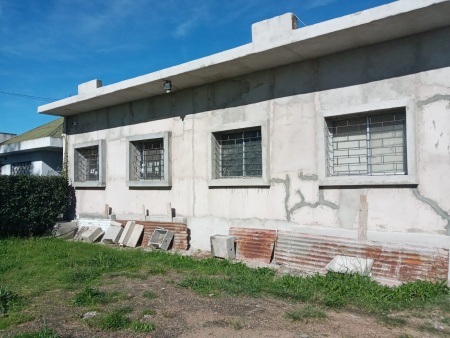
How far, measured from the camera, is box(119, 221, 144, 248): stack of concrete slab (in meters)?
9.49

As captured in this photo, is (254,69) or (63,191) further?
(63,191)

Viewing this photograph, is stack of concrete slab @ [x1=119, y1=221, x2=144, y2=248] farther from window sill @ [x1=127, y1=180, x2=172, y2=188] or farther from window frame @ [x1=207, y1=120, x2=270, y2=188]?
window frame @ [x1=207, y1=120, x2=270, y2=188]

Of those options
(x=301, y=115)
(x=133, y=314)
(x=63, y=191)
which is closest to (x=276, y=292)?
(x=133, y=314)

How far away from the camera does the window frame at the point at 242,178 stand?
7.52m

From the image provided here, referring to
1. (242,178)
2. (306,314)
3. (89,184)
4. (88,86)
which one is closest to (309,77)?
(242,178)

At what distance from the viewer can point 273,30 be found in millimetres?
6711

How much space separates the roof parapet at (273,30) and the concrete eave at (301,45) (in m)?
0.02

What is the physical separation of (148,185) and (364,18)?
6.25m

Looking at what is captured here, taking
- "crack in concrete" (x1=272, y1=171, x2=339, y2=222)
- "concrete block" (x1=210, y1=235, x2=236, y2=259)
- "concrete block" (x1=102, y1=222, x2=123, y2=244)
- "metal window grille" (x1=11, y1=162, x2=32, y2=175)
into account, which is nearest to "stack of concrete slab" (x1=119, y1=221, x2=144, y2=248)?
"concrete block" (x1=102, y1=222, x2=123, y2=244)

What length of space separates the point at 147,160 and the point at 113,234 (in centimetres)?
209

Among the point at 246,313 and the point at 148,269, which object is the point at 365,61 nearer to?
the point at 246,313

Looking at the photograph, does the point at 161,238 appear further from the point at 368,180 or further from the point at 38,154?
the point at 38,154

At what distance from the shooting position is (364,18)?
5.61 metres

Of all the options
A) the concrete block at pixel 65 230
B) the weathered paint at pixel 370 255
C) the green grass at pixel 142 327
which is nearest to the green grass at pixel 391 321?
the weathered paint at pixel 370 255
